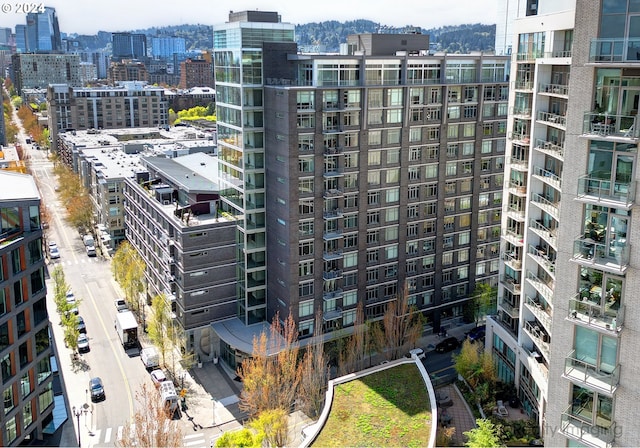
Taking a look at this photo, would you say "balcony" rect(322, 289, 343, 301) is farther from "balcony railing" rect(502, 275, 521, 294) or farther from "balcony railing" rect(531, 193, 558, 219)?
"balcony railing" rect(531, 193, 558, 219)

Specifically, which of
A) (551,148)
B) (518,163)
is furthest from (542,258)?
(518,163)

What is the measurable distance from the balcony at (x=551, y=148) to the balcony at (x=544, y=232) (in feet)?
17.9

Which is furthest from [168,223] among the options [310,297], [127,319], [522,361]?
[522,361]

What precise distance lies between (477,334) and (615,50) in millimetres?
48609

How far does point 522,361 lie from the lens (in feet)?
164

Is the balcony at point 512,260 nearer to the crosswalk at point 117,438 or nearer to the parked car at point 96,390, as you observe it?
the crosswalk at point 117,438

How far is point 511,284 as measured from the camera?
5294 cm

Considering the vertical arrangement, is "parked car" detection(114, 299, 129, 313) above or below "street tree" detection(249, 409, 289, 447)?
below

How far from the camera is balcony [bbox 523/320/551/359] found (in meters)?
45.8

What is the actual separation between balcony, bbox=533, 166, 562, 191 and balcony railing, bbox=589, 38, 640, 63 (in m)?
18.4

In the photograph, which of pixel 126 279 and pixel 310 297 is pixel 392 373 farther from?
pixel 126 279

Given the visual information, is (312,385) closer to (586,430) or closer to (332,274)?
(332,274)

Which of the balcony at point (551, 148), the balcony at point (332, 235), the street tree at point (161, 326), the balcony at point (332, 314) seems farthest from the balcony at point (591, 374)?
the street tree at point (161, 326)

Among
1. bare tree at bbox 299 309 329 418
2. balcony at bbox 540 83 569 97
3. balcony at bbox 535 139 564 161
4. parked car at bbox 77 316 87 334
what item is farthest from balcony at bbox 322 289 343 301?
parked car at bbox 77 316 87 334
